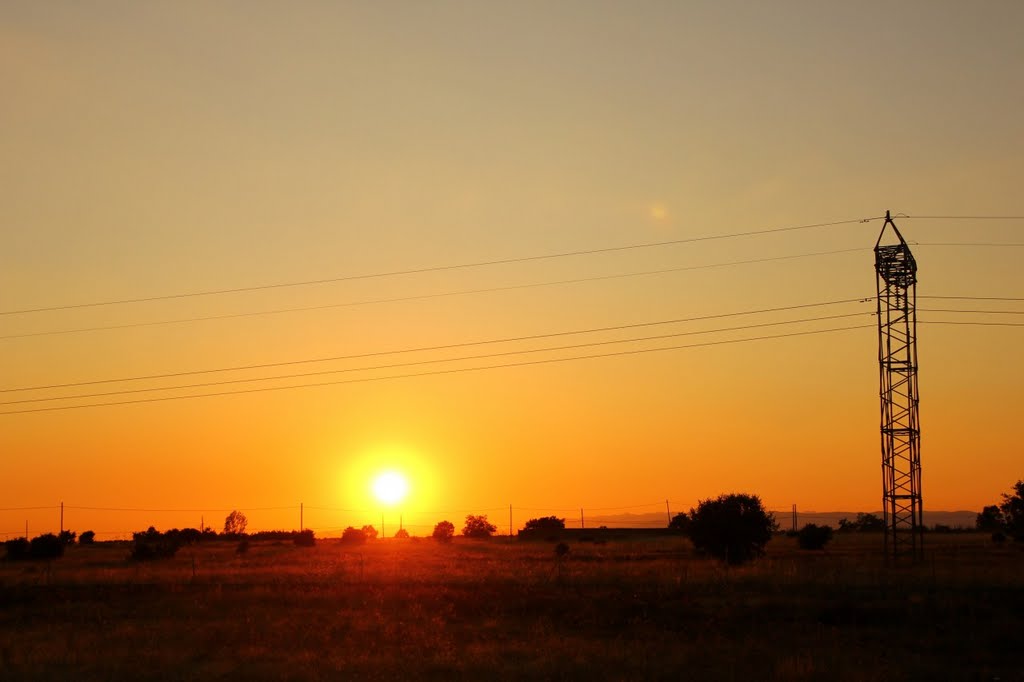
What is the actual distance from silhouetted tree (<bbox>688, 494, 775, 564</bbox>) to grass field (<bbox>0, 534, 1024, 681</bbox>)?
7.98m

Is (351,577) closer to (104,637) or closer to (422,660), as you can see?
(104,637)

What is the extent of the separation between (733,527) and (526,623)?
1140 inches

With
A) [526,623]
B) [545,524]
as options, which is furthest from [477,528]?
[526,623]

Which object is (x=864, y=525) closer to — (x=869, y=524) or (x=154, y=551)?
(x=869, y=524)

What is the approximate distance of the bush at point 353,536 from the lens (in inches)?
4080

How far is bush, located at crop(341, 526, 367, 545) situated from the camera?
340 ft

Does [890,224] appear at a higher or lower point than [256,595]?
higher

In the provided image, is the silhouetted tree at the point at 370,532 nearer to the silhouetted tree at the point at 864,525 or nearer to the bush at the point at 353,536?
the bush at the point at 353,536

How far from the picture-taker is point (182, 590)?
46.7 meters

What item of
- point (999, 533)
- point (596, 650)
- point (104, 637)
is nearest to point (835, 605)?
point (596, 650)

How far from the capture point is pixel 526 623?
36625 mm

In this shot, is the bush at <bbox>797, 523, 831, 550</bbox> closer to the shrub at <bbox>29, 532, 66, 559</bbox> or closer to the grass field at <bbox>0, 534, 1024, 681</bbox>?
the grass field at <bbox>0, 534, 1024, 681</bbox>

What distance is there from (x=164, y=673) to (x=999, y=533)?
7983 cm

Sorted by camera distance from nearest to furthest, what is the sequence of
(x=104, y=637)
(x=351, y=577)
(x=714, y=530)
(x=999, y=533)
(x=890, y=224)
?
(x=104, y=637)
(x=351, y=577)
(x=890, y=224)
(x=714, y=530)
(x=999, y=533)
